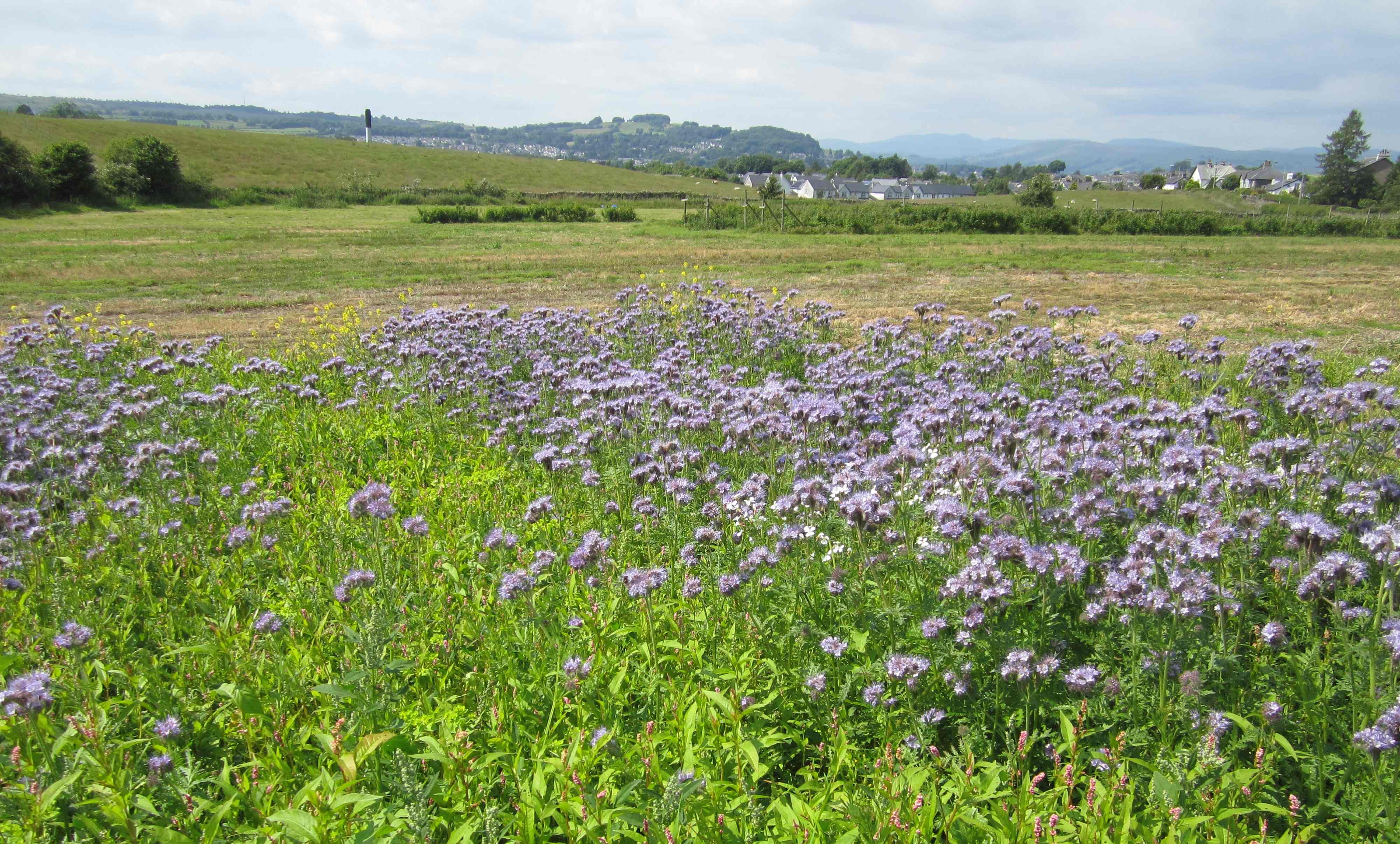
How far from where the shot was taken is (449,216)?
3803 cm

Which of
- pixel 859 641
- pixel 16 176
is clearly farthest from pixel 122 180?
pixel 859 641

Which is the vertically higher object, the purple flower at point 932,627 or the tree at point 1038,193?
the tree at point 1038,193

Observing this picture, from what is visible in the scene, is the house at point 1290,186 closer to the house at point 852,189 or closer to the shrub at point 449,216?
the house at point 852,189

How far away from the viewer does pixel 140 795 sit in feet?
8.32

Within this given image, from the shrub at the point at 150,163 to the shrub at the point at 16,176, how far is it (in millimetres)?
5960

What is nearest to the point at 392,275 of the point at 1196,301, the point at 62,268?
the point at 62,268

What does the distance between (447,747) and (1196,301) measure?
655 inches

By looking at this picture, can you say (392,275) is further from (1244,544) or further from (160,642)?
(1244,544)

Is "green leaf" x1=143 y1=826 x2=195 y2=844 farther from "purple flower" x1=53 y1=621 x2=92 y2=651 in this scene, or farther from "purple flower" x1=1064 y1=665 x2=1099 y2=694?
"purple flower" x1=1064 y1=665 x2=1099 y2=694

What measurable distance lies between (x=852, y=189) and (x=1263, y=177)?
74061mm

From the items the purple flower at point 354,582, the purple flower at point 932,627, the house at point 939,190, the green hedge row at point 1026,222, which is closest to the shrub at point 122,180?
the green hedge row at point 1026,222

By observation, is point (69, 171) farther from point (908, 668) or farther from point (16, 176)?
point (908, 668)

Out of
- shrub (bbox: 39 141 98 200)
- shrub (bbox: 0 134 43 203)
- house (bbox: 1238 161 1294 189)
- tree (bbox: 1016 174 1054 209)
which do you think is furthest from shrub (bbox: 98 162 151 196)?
house (bbox: 1238 161 1294 189)

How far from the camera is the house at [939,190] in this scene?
400ft
